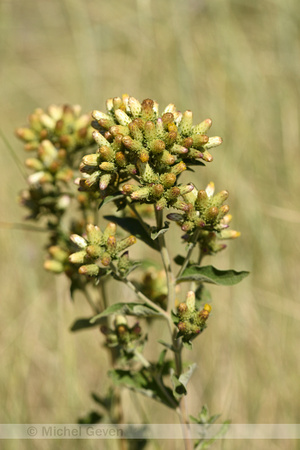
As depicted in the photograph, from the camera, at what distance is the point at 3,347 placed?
385 cm

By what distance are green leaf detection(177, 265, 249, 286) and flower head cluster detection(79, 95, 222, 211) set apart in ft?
0.83

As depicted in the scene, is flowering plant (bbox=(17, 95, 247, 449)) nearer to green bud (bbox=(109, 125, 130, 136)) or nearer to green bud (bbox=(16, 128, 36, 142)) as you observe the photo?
green bud (bbox=(109, 125, 130, 136))

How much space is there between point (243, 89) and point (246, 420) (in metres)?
2.97

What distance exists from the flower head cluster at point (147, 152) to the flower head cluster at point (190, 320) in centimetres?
38

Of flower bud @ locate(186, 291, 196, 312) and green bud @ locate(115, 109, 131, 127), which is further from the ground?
green bud @ locate(115, 109, 131, 127)

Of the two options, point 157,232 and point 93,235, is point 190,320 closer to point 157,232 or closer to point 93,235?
point 157,232

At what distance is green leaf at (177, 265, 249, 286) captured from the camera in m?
1.78

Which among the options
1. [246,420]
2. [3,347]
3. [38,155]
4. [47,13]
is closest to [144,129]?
[38,155]

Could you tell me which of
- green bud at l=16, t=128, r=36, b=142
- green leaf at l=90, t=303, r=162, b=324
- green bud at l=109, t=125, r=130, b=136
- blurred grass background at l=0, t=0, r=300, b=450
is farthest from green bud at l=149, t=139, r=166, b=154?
blurred grass background at l=0, t=0, r=300, b=450

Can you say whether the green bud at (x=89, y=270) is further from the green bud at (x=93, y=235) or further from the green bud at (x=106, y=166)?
the green bud at (x=106, y=166)

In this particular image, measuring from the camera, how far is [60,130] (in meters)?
2.64

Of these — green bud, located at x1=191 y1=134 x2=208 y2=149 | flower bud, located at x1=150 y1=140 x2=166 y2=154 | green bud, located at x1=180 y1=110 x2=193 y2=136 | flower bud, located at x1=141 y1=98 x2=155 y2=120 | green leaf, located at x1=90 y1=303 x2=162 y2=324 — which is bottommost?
green leaf, located at x1=90 y1=303 x2=162 y2=324

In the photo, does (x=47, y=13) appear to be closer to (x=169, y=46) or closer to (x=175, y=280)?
(x=169, y=46)

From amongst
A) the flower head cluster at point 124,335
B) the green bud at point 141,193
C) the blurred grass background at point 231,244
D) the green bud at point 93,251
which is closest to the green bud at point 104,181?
the green bud at point 141,193
